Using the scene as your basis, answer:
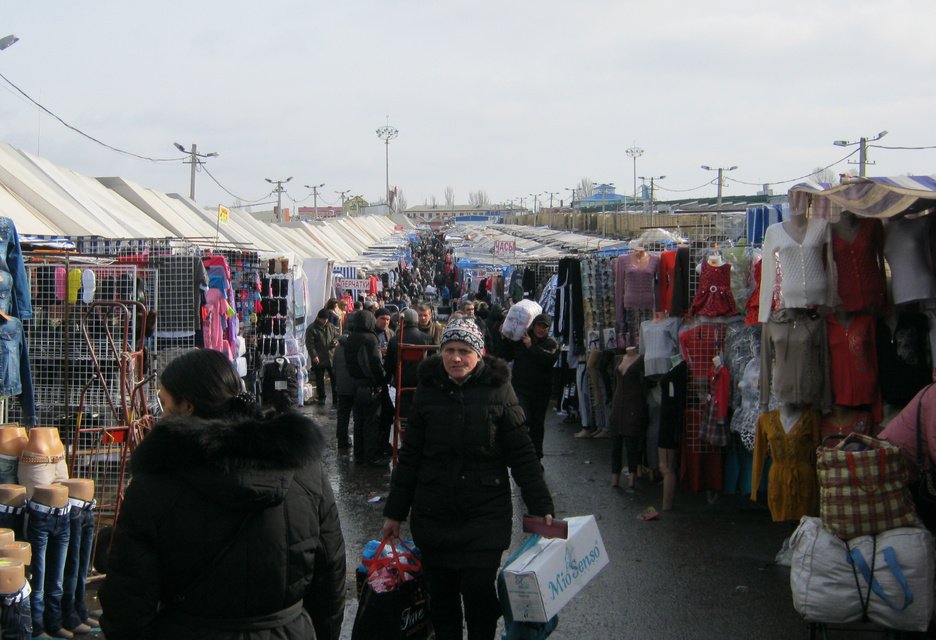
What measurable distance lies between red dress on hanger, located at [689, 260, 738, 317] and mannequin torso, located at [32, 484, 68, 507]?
5.44m

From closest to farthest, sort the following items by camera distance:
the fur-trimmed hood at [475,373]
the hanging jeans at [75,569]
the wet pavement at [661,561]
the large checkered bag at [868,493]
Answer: the fur-trimmed hood at [475,373] → the large checkered bag at [868,493] → the hanging jeans at [75,569] → the wet pavement at [661,561]

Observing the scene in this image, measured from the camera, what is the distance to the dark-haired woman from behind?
101 inches

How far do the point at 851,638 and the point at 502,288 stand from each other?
750 inches

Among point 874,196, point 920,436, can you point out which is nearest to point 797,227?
point 874,196

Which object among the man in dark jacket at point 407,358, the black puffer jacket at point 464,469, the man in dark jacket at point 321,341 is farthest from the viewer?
the man in dark jacket at point 321,341

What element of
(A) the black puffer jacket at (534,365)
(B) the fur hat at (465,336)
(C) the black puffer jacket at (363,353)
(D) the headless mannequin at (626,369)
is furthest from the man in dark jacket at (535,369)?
(B) the fur hat at (465,336)

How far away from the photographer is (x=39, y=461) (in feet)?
18.5

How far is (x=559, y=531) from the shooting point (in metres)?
4.22

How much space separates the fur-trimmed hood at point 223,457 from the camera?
2592mm

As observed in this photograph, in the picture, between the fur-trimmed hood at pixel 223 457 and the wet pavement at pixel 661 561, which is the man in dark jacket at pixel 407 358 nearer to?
the wet pavement at pixel 661 561

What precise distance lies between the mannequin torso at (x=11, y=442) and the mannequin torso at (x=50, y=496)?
58cm

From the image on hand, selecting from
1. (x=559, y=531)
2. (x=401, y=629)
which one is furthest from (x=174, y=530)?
(x=559, y=531)

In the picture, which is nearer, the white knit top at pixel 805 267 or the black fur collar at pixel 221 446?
the black fur collar at pixel 221 446

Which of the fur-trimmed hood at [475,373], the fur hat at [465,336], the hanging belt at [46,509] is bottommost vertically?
the hanging belt at [46,509]
